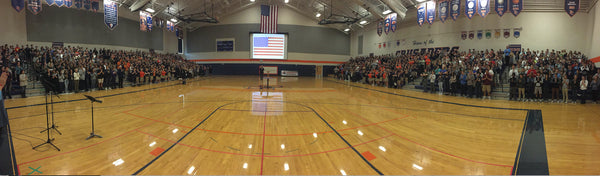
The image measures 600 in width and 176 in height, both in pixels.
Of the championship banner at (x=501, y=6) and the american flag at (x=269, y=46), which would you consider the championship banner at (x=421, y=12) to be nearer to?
the championship banner at (x=501, y=6)

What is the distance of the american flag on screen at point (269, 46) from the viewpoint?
96.4ft

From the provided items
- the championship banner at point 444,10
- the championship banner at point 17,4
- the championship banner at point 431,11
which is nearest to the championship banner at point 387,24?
the championship banner at point 431,11

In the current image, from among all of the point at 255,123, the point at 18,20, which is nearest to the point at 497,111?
the point at 255,123

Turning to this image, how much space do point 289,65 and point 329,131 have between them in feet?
83.6

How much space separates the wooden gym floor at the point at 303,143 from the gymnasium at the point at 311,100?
0.12 feet

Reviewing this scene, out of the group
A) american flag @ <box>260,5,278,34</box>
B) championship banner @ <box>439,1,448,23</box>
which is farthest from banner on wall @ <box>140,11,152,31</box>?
championship banner @ <box>439,1,448,23</box>

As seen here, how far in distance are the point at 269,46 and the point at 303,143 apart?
2636cm

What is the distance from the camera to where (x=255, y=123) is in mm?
5723

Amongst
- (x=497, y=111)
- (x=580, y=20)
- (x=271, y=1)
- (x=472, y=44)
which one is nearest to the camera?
(x=497, y=111)

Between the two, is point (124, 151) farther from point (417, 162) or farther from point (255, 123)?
point (417, 162)

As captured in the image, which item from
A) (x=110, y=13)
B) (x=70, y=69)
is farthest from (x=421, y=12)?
(x=110, y=13)

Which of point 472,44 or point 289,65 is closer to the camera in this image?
point 472,44

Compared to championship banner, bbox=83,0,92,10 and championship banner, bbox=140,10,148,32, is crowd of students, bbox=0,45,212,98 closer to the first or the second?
championship banner, bbox=140,10,148,32

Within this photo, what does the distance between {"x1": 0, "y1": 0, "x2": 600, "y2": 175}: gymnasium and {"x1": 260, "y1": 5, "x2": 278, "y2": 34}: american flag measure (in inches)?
4.7
